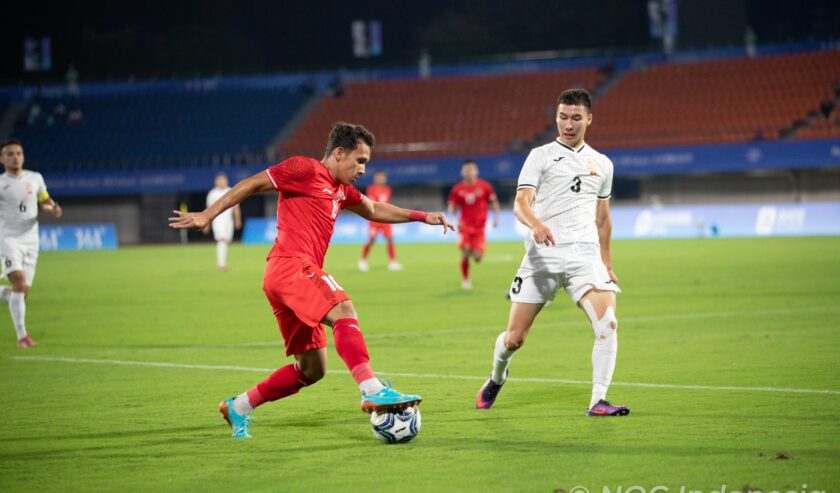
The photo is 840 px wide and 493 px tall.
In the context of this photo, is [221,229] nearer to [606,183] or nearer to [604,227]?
[604,227]

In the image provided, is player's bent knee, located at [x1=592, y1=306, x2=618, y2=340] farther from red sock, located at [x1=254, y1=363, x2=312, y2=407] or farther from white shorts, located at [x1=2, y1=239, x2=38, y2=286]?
white shorts, located at [x1=2, y1=239, x2=38, y2=286]

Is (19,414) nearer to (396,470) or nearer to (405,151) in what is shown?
(396,470)

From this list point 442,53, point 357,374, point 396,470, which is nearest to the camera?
point 396,470

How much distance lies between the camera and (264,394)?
7.87 meters

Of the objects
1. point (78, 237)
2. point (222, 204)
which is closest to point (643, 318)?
point (222, 204)

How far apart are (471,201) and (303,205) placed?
604 inches

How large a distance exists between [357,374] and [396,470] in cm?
85

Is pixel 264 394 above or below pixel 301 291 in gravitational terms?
below

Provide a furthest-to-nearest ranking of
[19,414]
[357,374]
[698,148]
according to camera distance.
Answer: [698,148] < [19,414] < [357,374]

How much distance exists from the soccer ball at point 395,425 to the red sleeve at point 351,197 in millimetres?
1539

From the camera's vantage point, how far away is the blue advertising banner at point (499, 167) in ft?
139

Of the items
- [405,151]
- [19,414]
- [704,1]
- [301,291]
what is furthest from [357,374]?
[704,1]

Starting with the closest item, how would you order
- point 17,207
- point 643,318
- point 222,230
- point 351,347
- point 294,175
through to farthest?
1. point 351,347
2. point 294,175
3. point 17,207
4. point 643,318
5. point 222,230

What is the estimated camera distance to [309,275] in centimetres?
750
